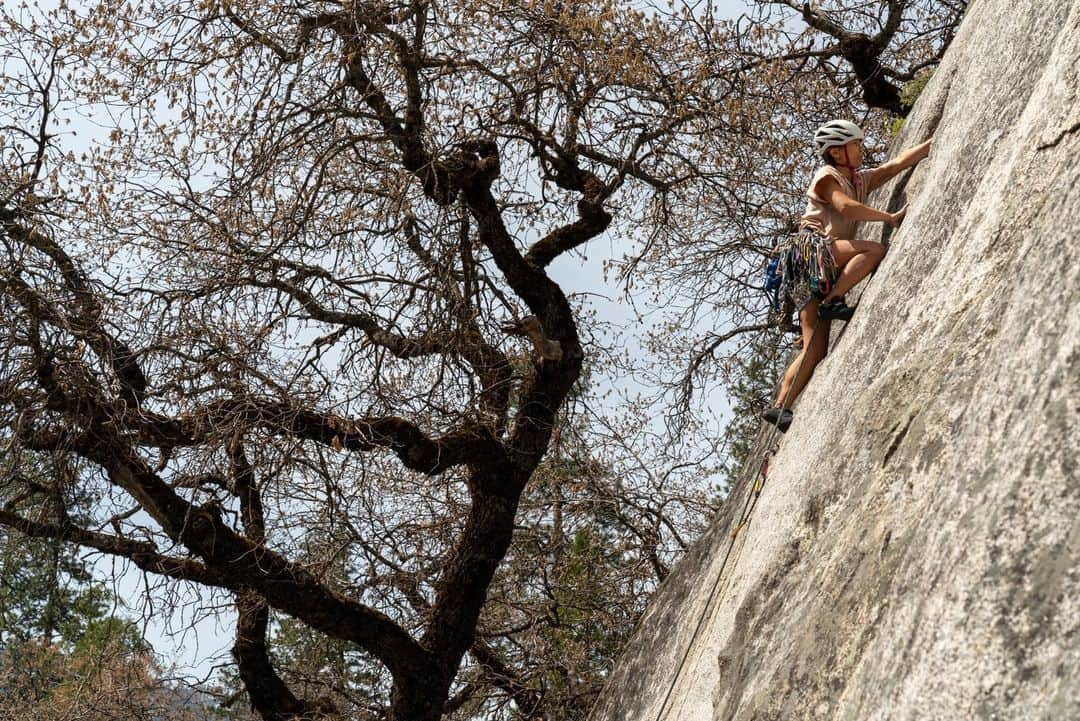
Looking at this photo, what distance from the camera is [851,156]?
5.75m

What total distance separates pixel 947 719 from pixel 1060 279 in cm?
104

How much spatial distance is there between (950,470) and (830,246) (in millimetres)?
2853

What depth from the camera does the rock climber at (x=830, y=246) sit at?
5453mm

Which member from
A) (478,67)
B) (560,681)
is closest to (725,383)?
(560,681)

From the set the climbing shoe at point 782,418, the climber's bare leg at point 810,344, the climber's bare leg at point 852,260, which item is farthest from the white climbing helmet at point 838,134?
the climbing shoe at point 782,418

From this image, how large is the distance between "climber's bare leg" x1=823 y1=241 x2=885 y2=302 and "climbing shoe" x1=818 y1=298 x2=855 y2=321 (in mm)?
36

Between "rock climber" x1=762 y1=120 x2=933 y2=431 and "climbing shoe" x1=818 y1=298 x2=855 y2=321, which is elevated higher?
"rock climber" x1=762 y1=120 x2=933 y2=431

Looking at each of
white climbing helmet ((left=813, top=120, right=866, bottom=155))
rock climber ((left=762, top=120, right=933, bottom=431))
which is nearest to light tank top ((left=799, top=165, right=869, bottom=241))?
rock climber ((left=762, top=120, right=933, bottom=431))

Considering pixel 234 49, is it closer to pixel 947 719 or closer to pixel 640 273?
pixel 640 273

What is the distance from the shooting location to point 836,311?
5.45 metres

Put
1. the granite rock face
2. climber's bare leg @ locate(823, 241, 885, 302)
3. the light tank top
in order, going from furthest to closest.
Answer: the light tank top
climber's bare leg @ locate(823, 241, 885, 302)
the granite rock face

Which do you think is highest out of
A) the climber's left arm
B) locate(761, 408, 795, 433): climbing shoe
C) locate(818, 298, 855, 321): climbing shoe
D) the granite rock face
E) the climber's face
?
the climber's left arm

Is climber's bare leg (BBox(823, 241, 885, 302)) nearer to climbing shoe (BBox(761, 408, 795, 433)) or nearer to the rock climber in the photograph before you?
the rock climber

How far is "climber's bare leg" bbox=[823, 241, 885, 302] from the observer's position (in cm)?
542
